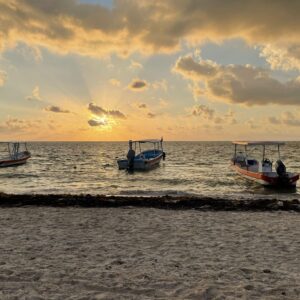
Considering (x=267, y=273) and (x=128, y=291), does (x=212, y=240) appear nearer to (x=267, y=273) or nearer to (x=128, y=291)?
(x=267, y=273)

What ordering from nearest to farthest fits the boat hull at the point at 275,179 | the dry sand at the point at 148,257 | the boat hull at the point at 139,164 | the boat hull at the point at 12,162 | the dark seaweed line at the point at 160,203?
the dry sand at the point at 148,257, the dark seaweed line at the point at 160,203, the boat hull at the point at 275,179, the boat hull at the point at 139,164, the boat hull at the point at 12,162

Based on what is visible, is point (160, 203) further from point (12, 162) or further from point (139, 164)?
point (12, 162)

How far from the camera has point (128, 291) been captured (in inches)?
258

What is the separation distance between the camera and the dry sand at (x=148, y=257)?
660 cm

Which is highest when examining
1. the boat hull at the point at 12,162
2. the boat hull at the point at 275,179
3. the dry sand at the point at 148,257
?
the dry sand at the point at 148,257

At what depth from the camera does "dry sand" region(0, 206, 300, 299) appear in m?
6.60

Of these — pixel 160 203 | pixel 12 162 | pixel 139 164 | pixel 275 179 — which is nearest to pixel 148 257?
pixel 160 203

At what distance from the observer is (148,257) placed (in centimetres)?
856

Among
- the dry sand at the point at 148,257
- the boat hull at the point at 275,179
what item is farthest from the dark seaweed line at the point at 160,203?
the boat hull at the point at 275,179

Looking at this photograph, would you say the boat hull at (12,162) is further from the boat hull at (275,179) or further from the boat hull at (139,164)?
the boat hull at (275,179)

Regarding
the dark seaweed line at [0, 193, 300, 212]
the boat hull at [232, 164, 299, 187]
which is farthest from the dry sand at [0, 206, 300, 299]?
the boat hull at [232, 164, 299, 187]

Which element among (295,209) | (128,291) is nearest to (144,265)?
(128,291)

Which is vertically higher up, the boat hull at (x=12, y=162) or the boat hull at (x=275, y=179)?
the boat hull at (x=275, y=179)

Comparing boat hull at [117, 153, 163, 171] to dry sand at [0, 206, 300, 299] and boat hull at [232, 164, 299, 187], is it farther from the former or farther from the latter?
dry sand at [0, 206, 300, 299]
